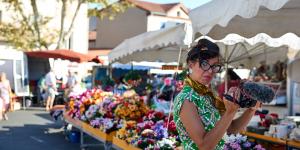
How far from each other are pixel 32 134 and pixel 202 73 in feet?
30.6

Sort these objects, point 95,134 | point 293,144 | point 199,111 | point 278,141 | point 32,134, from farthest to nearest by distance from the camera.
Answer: point 32,134 → point 95,134 → point 278,141 → point 293,144 → point 199,111

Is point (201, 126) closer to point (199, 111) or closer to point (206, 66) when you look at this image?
point (199, 111)

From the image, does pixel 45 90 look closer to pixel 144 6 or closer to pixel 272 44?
pixel 272 44

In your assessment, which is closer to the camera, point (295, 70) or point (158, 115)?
point (158, 115)

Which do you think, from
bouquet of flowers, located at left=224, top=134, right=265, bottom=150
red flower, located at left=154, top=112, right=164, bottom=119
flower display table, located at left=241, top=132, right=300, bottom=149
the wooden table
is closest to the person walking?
red flower, located at left=154, top=112, right=164, bottom=119

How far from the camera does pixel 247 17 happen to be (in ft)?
11.6

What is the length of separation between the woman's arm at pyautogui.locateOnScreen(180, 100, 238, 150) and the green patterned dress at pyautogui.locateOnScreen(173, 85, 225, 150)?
1.6 inches

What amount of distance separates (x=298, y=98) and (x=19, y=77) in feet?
40.0

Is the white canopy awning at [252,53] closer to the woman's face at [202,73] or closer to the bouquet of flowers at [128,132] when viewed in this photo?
the bouquet of flowers at [128,132]

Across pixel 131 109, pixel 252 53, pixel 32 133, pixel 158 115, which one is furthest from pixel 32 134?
pixel 252 53

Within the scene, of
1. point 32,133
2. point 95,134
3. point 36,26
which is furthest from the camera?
point 36,26

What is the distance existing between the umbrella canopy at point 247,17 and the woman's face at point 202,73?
135cm

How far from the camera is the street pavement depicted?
29.7 ft

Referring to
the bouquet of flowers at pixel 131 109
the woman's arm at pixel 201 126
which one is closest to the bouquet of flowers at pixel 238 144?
the bouquet of flowers at pixel 131 109
